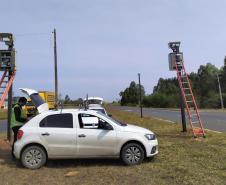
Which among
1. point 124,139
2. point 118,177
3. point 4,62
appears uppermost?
point 4,62

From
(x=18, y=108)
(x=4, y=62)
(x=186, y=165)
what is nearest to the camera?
(x=186, y=165)

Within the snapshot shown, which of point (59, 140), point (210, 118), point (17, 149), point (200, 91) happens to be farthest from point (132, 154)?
point (200, 91)

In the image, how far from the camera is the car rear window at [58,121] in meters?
11.6

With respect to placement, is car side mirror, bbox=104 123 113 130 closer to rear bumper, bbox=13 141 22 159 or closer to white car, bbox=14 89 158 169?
white car, bbox=14 89 158 169

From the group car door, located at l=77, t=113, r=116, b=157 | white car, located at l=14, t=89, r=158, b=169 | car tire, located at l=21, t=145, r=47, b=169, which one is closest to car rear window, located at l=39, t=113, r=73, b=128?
white car, located at l=14, t=89, r=158, b=169

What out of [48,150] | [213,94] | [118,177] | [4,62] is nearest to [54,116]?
[48,150]

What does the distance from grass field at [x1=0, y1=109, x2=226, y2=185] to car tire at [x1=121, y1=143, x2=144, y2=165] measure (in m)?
0.20

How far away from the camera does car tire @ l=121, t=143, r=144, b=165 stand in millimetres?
11359

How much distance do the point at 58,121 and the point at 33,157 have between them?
1.15 m

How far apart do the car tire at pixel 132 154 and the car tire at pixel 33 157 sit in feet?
6.89

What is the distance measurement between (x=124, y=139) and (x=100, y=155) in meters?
0.76

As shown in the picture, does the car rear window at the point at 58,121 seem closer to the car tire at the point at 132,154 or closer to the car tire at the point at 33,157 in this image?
the car tire at the point at 33,157

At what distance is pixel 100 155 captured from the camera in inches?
451

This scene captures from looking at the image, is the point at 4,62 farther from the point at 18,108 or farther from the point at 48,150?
the point at 48,150
